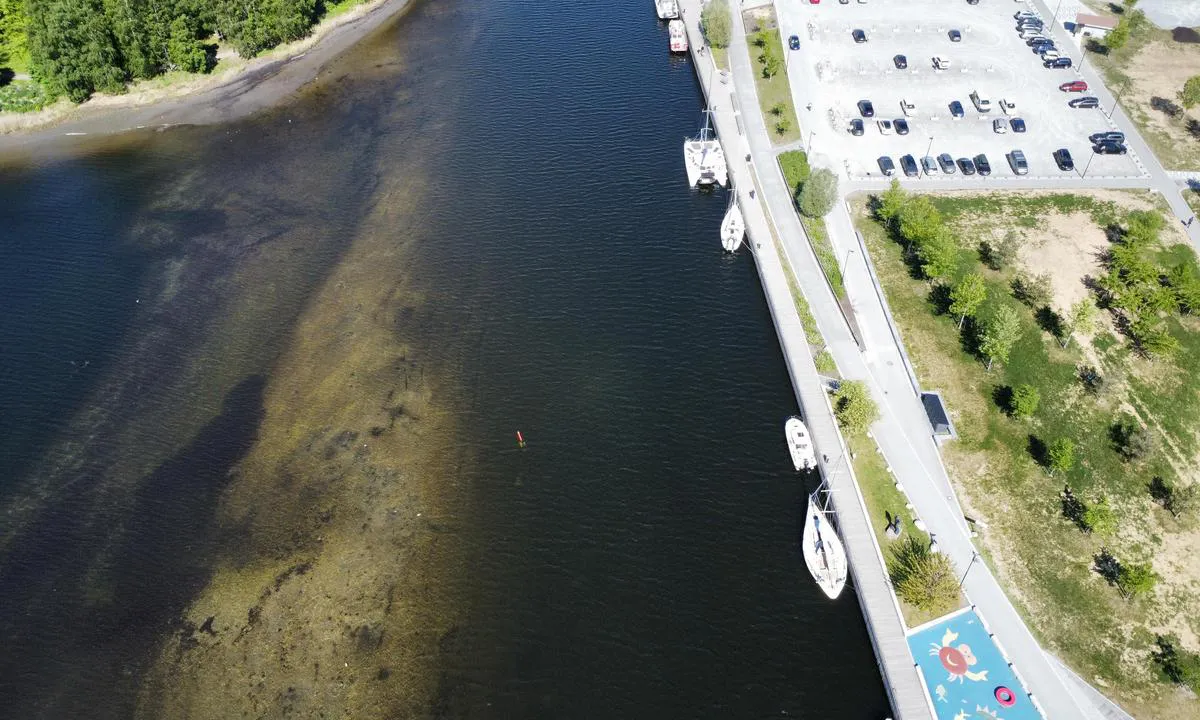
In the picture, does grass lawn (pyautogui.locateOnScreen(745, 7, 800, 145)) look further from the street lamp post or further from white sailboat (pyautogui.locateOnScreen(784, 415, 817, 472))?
the street lamp post

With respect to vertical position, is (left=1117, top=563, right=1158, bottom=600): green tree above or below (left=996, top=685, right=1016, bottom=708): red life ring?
above

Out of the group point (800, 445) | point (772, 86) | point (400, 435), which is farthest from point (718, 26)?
point (400, 435)

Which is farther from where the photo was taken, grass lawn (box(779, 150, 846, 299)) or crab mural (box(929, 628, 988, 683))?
grass lawn (box(779, 150, 846, 299))

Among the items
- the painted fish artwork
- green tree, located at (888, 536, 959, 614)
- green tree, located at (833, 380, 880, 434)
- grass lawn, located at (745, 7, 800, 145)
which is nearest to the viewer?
the painted fish artwork

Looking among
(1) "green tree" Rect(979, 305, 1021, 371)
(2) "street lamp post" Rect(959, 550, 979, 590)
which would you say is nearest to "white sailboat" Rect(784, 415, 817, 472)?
(2) "street lamp post" Rect(959, 550, 979, 590)

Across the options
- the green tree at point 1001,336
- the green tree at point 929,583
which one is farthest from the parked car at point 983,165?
the green tree at point 929,583

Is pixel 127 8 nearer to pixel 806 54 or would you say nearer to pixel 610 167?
pixel 610 167

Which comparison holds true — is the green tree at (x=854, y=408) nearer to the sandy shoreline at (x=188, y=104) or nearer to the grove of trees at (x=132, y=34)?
the sandy shoreline at (x=188, y=104)
